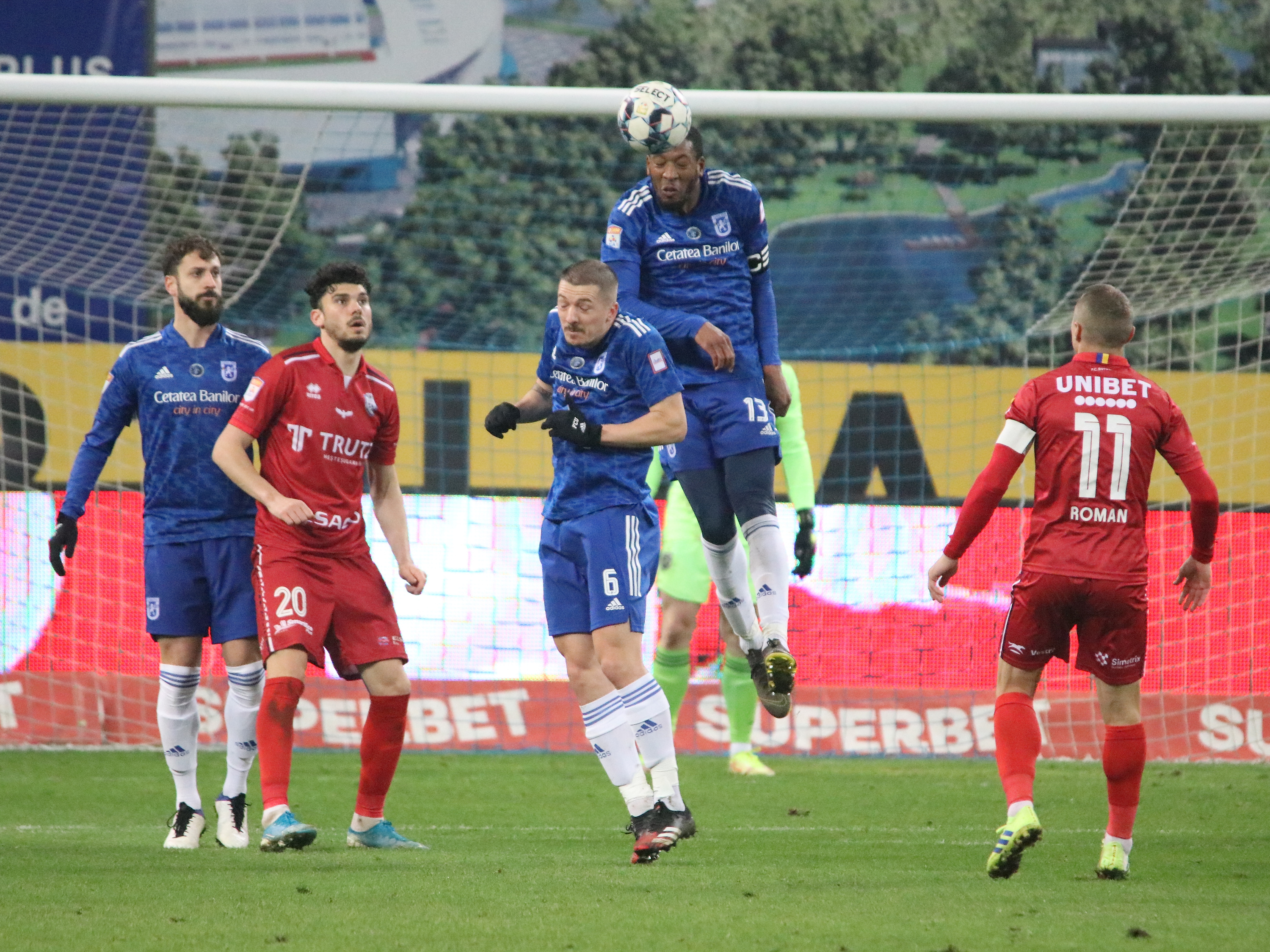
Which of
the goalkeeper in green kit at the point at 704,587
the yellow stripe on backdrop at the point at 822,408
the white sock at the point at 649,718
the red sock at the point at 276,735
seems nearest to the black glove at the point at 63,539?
the red sock at the point at 276,735

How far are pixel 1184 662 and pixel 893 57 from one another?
11.8m

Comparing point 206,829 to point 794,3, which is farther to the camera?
point 794,3

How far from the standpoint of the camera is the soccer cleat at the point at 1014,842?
5.17 metres

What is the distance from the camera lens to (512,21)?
2055cm

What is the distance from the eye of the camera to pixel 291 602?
6043 mm

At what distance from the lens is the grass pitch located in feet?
14.2

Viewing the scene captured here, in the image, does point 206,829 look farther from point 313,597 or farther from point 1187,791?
point 1187,791

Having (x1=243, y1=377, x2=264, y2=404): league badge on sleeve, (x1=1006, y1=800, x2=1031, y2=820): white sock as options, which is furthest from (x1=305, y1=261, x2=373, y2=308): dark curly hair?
(x1=1006, y1=800, x2=1031, y2=820): white sock

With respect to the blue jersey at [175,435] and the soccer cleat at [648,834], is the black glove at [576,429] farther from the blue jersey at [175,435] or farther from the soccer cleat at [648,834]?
the blue jersey at [175,435]

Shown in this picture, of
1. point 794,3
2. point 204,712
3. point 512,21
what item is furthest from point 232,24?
point 204,712

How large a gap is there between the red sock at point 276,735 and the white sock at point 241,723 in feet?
1.43

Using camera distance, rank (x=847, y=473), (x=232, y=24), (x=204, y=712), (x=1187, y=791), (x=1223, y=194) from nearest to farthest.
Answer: (x=1187, y=791) → (x=204, y=712) → (x=1223, y=194) → (x=847, y=473) → (x=232, y=24)

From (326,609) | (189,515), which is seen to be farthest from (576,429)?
(189,515)

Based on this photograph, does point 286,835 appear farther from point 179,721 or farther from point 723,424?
point 723,424
